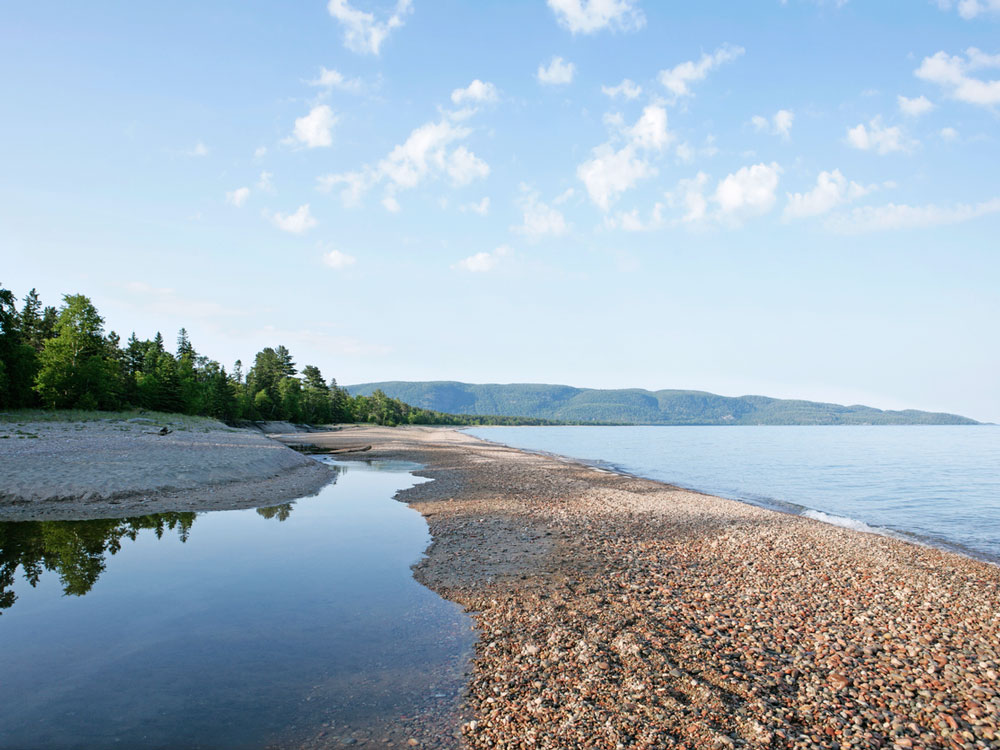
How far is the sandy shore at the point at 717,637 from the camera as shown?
23.2 ft

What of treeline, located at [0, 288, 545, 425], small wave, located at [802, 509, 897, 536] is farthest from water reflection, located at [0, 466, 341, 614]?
treeline, located at [0, 288, 545, 425]

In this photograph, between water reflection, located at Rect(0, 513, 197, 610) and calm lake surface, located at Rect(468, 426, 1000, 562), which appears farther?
calm lake surface, located at Rect(468, 426, 1000, 562)

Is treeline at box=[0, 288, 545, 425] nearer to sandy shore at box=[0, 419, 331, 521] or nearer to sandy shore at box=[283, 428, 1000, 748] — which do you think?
sandy shore at box=[0, 419, 331, 521]

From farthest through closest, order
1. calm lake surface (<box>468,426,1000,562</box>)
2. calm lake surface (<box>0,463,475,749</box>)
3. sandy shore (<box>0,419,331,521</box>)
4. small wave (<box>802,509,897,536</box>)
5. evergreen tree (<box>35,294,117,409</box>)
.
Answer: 1. evergreen tree (<box>35,294,117,409</box>)
2. calm lake surface (<box>468,426,1000,562</box>)
3. small wave (<box>802,509,897,536</box>)
4. sandy shore (<box>0,419,331,521</box>)
5. calm lake surface (<box>0,463,475,749</box>)

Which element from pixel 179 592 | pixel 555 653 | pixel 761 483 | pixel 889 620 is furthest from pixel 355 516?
pixel 761 483

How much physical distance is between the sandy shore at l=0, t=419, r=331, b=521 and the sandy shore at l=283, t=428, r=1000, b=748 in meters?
13.0

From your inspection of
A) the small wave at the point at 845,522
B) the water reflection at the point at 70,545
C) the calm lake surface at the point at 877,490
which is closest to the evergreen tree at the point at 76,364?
the water reflection at the point at 70,545

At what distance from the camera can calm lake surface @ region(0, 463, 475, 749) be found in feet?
23.0

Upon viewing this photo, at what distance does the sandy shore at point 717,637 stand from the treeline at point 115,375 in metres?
56.9

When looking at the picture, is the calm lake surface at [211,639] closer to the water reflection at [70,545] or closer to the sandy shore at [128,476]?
the water reflection at [70,545]

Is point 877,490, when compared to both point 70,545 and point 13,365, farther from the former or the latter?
point 13,365

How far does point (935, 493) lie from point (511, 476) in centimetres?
3145

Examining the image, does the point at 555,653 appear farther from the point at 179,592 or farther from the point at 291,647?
the point at 179,592

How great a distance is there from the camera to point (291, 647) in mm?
9391
